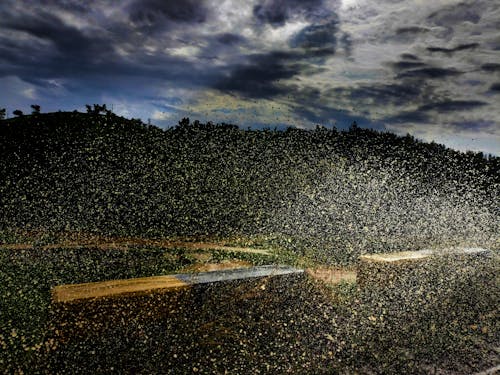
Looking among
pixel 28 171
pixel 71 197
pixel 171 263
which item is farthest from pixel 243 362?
pixel 28 171

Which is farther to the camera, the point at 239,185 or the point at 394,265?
the point at 239,185

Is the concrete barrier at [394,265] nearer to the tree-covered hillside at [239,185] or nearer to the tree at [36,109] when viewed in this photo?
the tree-covered hillside at [239,185]

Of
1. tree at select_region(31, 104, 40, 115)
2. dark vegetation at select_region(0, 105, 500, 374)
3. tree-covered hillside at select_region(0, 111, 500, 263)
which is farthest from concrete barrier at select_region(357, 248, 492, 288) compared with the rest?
tree at select_region(31, 104, 40, 115)

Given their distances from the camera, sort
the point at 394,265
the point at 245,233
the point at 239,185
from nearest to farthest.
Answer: the point at 394,265
the point at 245,233
the point at 239,185

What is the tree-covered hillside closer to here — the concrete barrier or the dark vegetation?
the dark vegetation

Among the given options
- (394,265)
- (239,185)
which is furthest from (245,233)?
(394,265)

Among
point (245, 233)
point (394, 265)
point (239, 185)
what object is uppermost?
point (239, 185)

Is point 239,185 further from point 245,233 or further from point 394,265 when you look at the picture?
point 394,265

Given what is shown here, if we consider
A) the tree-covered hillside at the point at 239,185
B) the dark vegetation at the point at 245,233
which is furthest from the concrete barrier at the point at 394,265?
the tree-covered hillside at the point at 239,185

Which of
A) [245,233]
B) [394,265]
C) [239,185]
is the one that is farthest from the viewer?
[239,185]
